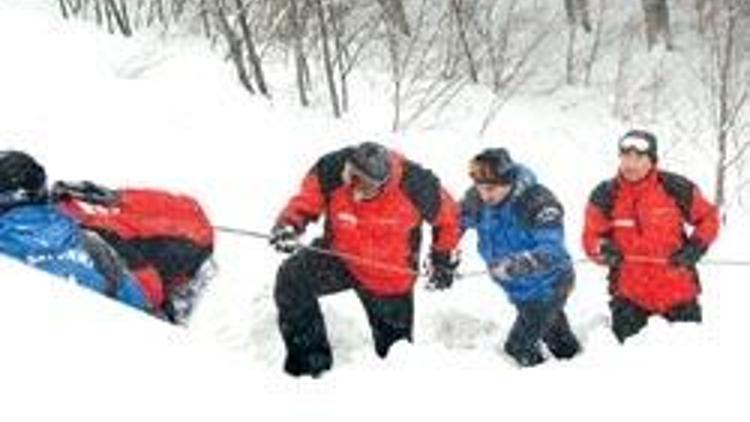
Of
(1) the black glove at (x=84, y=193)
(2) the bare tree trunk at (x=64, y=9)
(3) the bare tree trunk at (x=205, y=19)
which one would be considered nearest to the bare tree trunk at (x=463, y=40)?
(3) the bare tree trunk at (x=205, y=19)

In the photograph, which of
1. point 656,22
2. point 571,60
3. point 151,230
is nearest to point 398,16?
point 571,60

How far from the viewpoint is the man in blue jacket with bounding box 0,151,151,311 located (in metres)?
7.07

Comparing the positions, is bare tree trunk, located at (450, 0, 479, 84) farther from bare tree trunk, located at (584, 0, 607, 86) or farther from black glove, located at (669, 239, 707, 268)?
black glove, located at (669, 239, 707, 268)

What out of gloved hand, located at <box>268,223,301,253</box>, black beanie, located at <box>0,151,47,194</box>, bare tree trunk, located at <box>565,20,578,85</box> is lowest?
bare tree trunk, located at <box>565,20,578,85</box>

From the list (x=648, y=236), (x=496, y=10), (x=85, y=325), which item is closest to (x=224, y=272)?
(x=648, y=236)

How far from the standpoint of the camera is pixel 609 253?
334 inches

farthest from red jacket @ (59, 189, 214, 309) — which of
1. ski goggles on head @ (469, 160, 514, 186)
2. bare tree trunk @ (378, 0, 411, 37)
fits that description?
bare tree trunk @ (378, 0, 411, 37)

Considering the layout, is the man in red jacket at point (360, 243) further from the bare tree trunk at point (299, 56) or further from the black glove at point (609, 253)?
the bare tree trunk at point (299, 56)

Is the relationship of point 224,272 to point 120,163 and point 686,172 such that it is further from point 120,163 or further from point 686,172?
point 686,172

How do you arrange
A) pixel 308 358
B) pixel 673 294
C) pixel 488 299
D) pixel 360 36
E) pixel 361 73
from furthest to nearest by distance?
pixel 360 36 → pixel 361 73 → pixel 488 299 → pixel 673 294 → pixel 308 358

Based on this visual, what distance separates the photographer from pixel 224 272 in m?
10.2

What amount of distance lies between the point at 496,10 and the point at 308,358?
14.4 metres

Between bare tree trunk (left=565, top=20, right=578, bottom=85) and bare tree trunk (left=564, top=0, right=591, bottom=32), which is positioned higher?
bare tree trunk (left=564, top=0, right=591, bottom=32)

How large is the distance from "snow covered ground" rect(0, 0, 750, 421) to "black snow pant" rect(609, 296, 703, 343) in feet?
0.45
